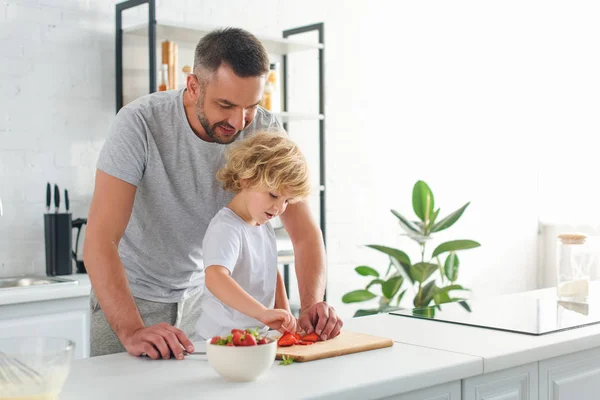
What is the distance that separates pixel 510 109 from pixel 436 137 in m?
0.84

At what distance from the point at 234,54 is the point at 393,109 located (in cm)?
305

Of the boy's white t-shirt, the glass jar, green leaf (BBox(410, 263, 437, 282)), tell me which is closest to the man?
the boy's white t-shirt

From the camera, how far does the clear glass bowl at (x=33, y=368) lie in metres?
1.20

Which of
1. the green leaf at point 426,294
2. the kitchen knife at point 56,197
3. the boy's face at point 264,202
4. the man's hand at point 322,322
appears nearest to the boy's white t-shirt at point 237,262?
the boy's face at point 264,202

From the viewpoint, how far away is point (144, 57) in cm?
353

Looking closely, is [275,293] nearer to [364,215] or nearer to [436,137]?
[364,215]

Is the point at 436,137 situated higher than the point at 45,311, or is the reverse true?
the point at 436,137

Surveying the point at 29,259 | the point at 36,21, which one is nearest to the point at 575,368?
the point at 29,259

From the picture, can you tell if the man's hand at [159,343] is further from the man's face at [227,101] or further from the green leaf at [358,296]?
the green leaf at [358,296]

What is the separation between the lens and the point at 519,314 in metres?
2.13

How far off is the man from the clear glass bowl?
0.48m

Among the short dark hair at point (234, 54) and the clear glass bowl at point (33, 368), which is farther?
the short dark hair at point (234, 54)

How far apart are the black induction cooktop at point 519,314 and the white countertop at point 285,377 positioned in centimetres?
37

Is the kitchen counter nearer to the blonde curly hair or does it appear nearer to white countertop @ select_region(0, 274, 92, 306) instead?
the blonde curly hair
